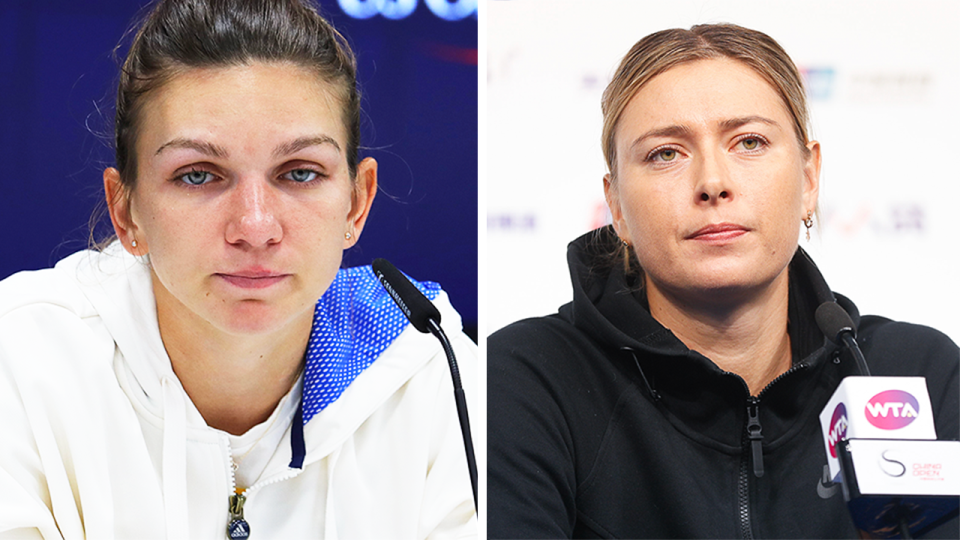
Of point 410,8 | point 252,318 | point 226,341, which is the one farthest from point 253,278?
point 410,8

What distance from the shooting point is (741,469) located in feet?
4.63

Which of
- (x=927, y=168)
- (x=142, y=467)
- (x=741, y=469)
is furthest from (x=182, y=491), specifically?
(x=927, y=168)

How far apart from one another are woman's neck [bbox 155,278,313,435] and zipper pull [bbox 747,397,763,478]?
0.85 meters

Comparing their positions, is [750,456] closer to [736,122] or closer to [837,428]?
[837,428]

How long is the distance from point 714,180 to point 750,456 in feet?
1.56

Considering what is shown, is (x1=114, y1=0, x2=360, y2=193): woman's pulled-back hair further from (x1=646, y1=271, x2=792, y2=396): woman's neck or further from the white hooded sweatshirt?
(x1=646, y1=271, x2=792, y2=396): woman's neck

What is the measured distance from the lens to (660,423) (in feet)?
4.71

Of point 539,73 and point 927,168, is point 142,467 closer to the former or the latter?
point 539,73

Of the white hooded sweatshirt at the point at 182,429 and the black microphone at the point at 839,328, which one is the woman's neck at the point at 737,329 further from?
the white hooded sweatshirt at the point at 182,429

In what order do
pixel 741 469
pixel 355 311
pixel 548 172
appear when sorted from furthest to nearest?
1. pixel 355 311
2. pixel 548 172
3. pixel 741 469

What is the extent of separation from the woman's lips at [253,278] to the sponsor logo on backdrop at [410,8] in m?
0.57

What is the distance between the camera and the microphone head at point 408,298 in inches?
51.8

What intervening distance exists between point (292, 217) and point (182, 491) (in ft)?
1.70

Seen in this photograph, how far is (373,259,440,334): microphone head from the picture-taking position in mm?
1314
